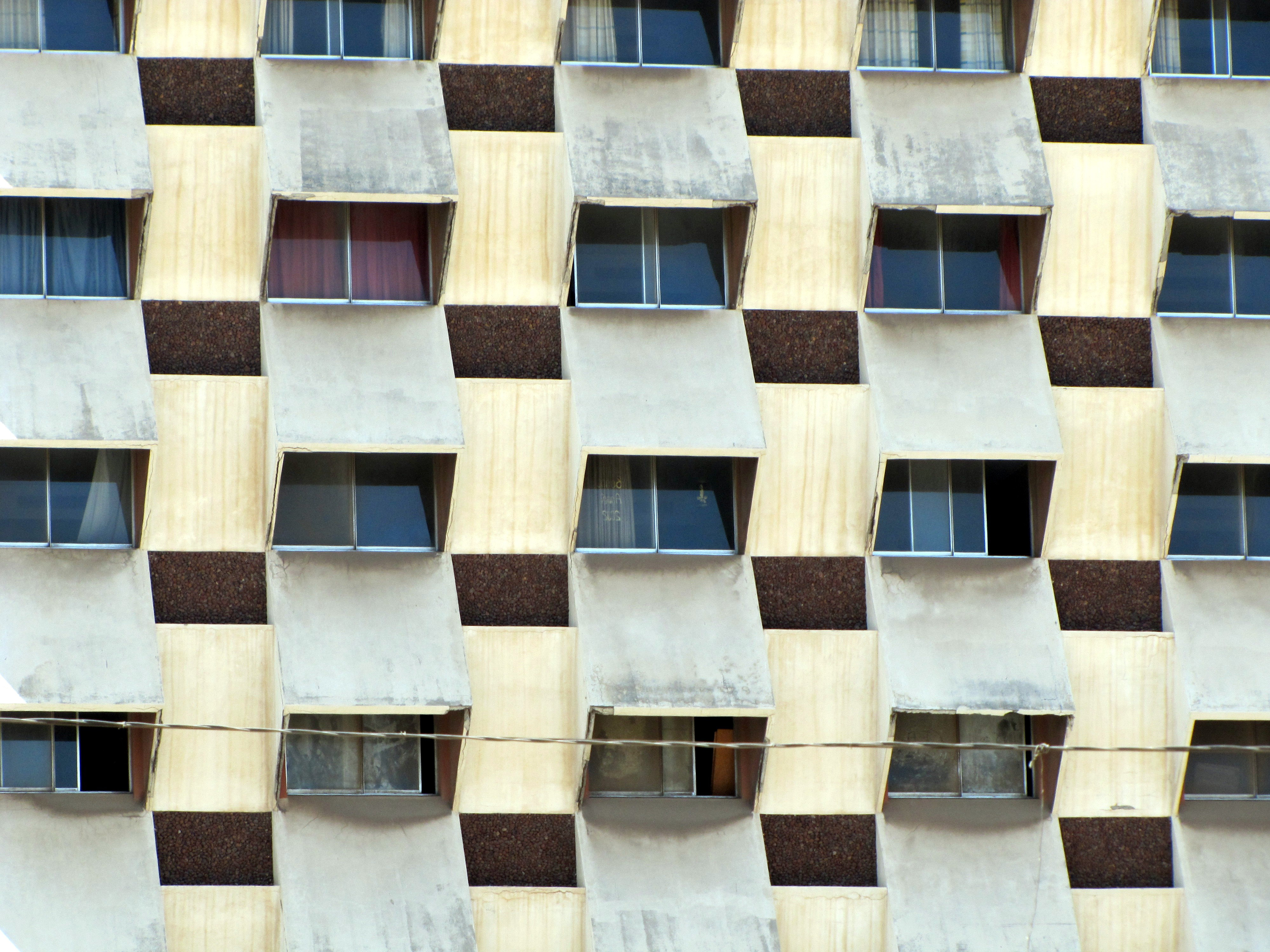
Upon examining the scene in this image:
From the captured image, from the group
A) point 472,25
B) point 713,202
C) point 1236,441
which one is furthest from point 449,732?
point 1236,441

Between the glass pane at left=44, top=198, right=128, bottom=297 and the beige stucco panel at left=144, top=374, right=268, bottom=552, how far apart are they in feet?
4.05

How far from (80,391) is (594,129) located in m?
5.74

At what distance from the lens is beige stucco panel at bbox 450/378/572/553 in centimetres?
2033

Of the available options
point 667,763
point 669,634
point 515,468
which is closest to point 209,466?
point 515,468

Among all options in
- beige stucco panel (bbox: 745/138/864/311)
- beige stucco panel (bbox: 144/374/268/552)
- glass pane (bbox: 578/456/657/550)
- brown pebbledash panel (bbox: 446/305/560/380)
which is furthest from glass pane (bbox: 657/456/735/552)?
beige stucco panel (bbox: 144/374/268/552)

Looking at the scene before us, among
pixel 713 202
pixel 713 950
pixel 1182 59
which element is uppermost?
pixel 1182 59

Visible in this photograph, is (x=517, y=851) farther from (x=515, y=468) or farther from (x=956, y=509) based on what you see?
(x=956, y=509)

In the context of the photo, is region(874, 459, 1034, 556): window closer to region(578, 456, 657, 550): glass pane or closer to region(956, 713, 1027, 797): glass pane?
region(956, 713, 1027, 797): glass pane

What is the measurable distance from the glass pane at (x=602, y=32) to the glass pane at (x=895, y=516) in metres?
5.12

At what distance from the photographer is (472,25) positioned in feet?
68.3

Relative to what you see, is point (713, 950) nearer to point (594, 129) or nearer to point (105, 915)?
point (105, 915)

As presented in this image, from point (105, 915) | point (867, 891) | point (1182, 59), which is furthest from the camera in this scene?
point (1182, 59)

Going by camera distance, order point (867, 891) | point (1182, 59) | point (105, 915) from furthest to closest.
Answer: point (1182, 59), point (867, 891), point (105, 915)

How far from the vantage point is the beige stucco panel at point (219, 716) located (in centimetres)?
1973
